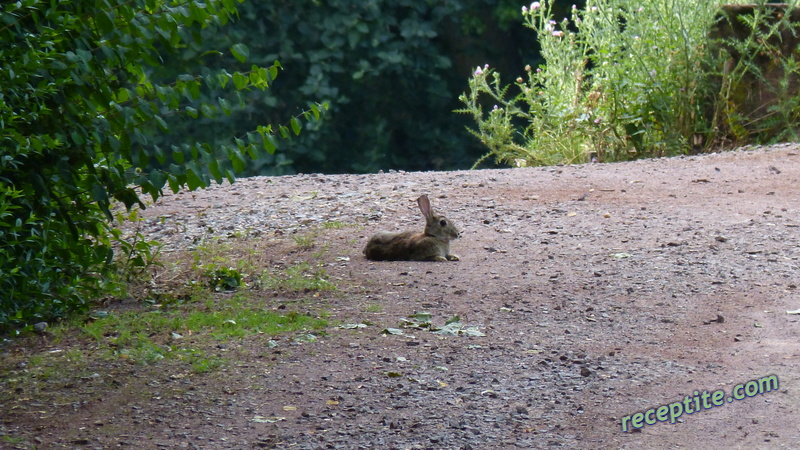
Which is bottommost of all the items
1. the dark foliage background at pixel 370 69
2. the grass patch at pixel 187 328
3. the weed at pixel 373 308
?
the dark foliage background at pixel 370 69

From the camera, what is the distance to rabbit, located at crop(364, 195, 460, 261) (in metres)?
5.42

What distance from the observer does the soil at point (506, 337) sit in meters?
3.35

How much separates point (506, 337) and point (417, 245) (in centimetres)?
→ 133

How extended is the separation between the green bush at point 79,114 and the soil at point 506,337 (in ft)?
1.96

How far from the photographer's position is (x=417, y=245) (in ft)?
17.9

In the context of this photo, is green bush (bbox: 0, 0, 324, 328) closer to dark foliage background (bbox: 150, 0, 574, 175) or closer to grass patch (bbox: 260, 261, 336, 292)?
grass patch (bbox: 260, 261, 336, 292)

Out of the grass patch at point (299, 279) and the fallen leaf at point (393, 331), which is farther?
the grass patch at point (299, 279)

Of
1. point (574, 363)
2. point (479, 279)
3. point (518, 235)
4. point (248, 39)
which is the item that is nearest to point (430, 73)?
point (248, 39)

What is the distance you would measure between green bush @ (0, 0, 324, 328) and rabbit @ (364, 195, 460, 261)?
1554 millimetres

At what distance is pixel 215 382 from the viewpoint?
3727 millimetres

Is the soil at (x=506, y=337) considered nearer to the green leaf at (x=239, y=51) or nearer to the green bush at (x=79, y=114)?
the green bush at (x=79, y=114)

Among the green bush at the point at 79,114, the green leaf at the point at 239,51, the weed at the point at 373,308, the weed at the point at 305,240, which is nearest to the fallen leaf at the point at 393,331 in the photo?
the weed at the point at 373,308

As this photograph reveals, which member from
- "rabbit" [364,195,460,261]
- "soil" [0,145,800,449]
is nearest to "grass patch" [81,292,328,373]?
"soil" [0,145,800,449]

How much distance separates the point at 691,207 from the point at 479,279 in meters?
2.13
